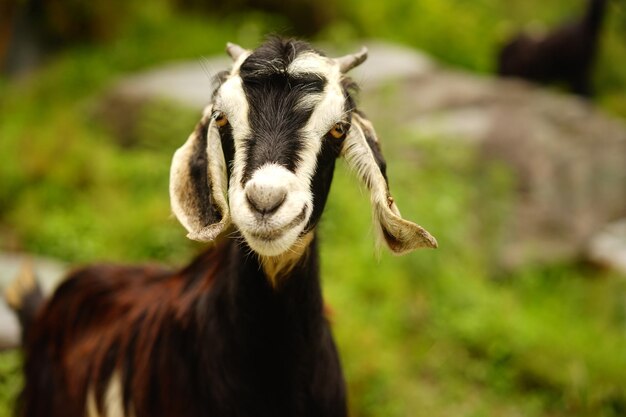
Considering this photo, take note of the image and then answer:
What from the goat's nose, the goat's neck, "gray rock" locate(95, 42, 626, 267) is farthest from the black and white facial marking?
"gray rock" locate(95, 42, 626, 267)

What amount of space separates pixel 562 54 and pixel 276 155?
34.5ft

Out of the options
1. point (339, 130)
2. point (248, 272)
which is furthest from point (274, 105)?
point (248, 272)

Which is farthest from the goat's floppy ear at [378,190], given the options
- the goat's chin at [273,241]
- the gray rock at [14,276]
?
the gray rock at [14,276]

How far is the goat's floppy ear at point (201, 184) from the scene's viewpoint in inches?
94.7

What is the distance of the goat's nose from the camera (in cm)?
213

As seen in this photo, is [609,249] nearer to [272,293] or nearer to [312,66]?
A: [272,293]

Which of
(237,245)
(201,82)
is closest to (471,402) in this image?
(237,245)

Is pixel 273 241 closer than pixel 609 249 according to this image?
Yes

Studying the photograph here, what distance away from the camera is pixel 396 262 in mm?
6062

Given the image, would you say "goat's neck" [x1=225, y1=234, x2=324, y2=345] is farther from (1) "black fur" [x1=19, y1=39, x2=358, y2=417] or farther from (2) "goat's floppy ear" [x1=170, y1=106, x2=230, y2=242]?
(2) "goat's floppy ear" [x1=170, y1=106, x2=230, y2=242]

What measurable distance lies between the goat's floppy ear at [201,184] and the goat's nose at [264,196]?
0.67 ft

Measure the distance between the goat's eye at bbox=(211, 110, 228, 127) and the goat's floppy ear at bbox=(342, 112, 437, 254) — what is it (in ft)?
1.36

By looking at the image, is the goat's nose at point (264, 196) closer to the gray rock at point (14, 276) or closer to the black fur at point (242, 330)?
the black fur at point (242, 330)

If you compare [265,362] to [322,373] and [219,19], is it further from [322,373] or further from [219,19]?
[219,19]
